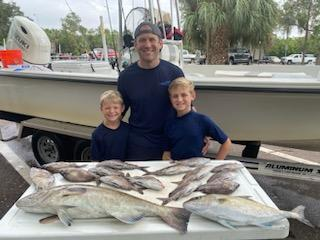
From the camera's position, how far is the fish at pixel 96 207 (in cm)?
159

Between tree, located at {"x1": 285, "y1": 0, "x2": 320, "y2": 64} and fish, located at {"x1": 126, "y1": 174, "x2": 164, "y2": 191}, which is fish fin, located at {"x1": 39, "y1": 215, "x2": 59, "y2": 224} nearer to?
fish, located at {"x1": 126, "y1": 174, "x2": 164, "y2": 191}

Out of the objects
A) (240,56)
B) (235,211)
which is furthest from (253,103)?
(240,56)

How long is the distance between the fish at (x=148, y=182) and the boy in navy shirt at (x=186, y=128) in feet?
2.05

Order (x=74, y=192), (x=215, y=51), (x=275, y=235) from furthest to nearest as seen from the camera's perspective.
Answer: (x=215, y=51)
(x=74, y=192)
(x=275, y=235)

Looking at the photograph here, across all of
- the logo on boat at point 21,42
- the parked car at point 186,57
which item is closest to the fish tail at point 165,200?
the parked car at point 186,57

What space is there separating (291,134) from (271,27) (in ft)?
53.6

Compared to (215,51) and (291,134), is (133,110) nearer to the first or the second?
(291,134)

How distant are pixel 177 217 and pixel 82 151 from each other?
3694mm

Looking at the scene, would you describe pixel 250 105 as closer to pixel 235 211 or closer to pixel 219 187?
pixel 219 187

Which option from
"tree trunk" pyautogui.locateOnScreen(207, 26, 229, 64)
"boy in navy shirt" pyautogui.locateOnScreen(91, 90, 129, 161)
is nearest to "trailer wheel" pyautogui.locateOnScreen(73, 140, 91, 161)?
"boy in navy shirt" pyautogui.locateOnScreen(91, 90, 129, 161)

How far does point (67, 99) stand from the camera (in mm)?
4988

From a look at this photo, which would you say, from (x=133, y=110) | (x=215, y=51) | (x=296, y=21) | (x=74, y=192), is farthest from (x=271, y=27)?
(x=74, y=192)

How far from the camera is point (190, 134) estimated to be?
2.57 metres

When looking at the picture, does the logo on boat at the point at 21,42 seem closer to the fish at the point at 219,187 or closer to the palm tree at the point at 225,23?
the fish at the point at 219,187
